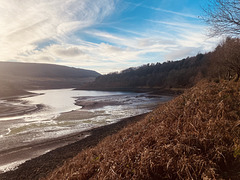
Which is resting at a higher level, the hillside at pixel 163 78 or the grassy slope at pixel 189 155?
the hillside at pixel 163 78

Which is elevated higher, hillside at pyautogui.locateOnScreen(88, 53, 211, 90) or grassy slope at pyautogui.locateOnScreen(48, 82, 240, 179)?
hillside at pyautogui.locateOnScreen(88, 53, 211, 90)

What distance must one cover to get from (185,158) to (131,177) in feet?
5.10

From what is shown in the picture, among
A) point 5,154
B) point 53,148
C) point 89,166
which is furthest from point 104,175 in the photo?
point 5,154

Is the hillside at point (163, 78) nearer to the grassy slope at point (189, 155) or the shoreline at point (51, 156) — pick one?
the shoreline at point (51, 156)

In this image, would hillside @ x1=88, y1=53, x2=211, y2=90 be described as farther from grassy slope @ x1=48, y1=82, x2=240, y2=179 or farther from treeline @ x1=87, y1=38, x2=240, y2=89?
grassy slope @ x1=48, y1=82, x2=240, y2=179

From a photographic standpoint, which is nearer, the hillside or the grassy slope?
the grassy slope

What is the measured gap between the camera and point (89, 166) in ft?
17.9

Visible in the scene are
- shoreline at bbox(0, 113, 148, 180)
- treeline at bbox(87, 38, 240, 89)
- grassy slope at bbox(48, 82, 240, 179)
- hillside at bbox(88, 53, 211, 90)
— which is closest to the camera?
grassy slope at bbox(48, 82, 240, 179)

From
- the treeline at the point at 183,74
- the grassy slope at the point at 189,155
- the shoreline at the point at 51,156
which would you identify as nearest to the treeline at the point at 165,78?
the treeline at the point at 183,74

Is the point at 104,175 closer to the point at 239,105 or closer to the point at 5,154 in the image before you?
the point at 239,105

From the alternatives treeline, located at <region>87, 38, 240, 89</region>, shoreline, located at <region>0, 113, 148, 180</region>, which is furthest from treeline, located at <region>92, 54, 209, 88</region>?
shoreline, located at <region>0, 113, 148, 180</region>

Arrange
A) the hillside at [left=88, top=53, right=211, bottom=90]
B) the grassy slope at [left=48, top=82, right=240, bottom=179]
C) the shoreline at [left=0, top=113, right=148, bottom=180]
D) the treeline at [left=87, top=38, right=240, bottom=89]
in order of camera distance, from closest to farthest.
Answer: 1. the grassy slope at [left=48, top=82, right=240, bottom=179]
2. the shoreline at [left=0, top=113, right=148, bottom=180]
3. the treeline at [left=87, top=38, right=240, bottom=89]
4. the hillside at [left=88, top=53, right=211, bottom=90]

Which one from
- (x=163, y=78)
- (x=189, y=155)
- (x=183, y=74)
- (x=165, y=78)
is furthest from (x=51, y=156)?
(x=163, y=78)

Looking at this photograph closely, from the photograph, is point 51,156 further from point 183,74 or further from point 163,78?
point 163,78
